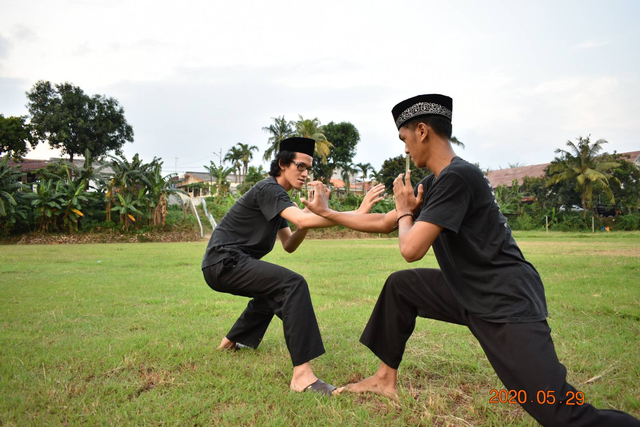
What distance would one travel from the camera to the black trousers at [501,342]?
6.68 feet

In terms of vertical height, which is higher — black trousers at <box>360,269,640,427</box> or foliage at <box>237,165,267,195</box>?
foliage at <box>237,165,267,195</box>

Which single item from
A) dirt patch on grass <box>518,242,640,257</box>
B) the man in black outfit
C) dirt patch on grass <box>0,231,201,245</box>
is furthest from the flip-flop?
dirt patch on grass <box>0,231,201,245</box>

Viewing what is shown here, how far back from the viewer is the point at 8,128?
3141cm

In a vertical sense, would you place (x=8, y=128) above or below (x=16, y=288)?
above

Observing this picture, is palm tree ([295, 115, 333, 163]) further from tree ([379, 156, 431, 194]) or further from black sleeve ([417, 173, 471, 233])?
black sleeve ([417, 173, 471, 233])

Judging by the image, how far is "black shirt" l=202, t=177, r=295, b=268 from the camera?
12.2 ft

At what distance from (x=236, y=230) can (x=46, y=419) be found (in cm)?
188

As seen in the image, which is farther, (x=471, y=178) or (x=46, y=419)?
(x=46, y=419)

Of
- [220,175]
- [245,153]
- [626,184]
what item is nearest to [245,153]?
[245,153]

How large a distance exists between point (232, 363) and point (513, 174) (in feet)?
188

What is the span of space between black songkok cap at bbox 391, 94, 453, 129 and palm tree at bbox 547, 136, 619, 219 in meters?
37.9

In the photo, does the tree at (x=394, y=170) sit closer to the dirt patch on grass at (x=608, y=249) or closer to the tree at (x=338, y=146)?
the tree at (x=338, y=146)

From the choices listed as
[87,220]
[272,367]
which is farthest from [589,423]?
[87,220]

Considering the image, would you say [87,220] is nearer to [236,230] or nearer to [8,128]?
[8,128]
